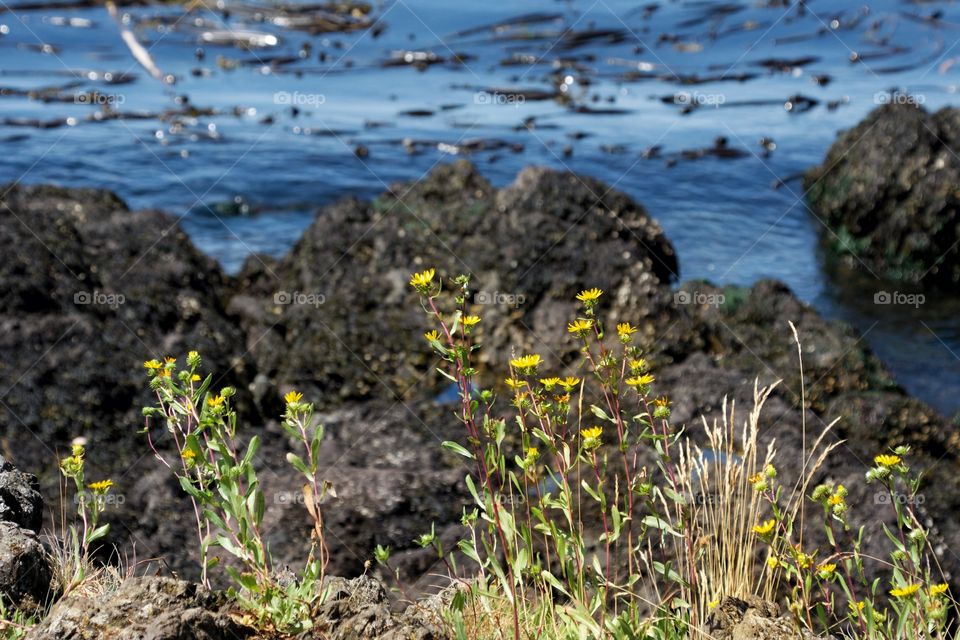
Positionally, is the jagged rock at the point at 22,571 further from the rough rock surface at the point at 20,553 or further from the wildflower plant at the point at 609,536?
the wildflower plant at the point at 609,536

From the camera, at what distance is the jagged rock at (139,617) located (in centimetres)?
268

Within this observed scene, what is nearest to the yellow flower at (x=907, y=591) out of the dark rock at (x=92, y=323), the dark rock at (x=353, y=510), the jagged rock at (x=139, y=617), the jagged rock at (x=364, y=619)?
the jagged rock at (x=364, y=619)

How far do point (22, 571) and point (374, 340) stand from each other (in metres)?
4.64

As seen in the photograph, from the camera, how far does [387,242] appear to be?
845 cm

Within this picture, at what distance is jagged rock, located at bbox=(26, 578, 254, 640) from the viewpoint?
2678 millimetres

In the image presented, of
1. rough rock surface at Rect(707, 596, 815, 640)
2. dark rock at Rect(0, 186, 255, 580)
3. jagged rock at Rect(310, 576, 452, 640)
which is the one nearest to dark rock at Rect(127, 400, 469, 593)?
dark rock at Rect(0, 186, 255, 580)

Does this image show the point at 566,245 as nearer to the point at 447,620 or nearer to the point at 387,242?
the point at 387,242

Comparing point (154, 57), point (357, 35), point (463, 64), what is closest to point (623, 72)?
point (463, 64)

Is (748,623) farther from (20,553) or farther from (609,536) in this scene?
(20,553)

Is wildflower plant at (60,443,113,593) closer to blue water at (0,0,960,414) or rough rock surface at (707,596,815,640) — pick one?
rough rock surface at (707,596,815,640)

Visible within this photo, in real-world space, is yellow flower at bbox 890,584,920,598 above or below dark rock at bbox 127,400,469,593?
above

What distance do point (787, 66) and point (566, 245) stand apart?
642 inches

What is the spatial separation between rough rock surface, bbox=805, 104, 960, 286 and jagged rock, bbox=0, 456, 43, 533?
10.8m

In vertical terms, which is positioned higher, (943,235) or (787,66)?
(787,66)
